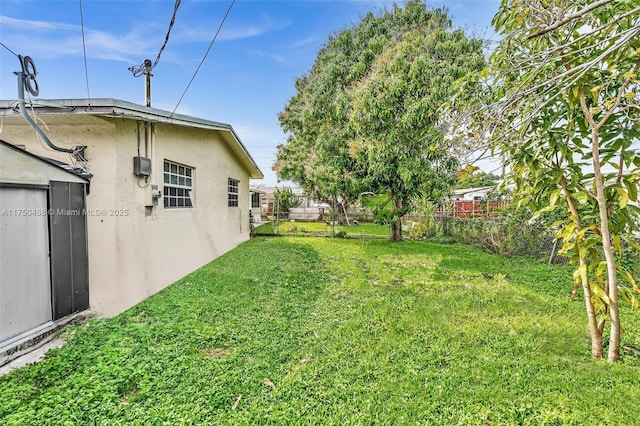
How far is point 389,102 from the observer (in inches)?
374

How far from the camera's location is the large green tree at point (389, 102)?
9188mm

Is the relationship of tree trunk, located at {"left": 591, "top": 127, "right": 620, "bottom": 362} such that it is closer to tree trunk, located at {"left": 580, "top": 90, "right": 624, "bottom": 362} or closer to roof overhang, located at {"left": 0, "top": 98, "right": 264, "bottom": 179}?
tree trunk, located at {"left": 580, "top": 90, "right": 624, "bottom": 362}

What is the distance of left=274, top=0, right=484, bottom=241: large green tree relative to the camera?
9.19 m

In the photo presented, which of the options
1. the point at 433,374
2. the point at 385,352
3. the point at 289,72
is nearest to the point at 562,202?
the point at 433,374

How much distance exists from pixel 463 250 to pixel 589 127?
816 cm

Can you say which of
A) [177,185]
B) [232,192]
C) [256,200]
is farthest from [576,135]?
[256,200]

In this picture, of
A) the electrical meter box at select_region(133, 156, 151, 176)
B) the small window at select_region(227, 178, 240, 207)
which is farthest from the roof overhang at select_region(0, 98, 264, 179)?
the small window at select_region(227, 178, 240, 207)

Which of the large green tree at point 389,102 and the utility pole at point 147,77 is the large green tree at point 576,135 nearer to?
the large green tree at point 389,102

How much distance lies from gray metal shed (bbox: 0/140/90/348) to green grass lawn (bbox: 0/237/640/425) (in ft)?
1.56

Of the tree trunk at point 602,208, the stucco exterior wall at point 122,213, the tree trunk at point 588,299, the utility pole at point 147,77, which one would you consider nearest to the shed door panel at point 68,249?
the stucco exterior wall at point 122,213

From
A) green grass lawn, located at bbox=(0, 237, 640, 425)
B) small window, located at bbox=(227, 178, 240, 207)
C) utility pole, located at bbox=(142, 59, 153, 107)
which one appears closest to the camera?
green grass lawn, located at bbox=(0, 237, 640, 425)

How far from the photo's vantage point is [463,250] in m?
10.5

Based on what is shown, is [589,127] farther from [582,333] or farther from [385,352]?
[385,352]

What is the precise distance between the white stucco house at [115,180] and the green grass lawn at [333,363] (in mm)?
644
